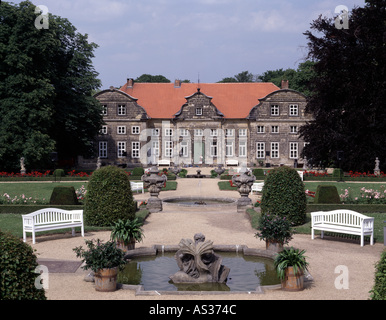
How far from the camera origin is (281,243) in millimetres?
11141

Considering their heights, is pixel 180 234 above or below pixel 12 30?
below

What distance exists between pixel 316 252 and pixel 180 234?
13.7 feet

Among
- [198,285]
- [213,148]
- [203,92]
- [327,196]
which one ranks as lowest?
[198,285]

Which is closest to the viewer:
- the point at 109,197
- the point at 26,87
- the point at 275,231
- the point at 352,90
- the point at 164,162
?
the point at 275,231

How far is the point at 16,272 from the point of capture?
5348 mm

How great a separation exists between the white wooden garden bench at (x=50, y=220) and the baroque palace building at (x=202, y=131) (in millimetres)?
33743

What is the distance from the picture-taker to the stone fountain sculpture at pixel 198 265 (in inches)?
360

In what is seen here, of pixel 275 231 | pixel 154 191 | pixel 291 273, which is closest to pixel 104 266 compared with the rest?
pixel 291 273

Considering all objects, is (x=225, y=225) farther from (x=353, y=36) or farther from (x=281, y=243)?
(x=353, y=36)

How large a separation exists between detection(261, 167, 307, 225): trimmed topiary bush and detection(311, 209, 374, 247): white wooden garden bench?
3.80ft

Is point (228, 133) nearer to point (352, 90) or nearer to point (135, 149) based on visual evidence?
point (135, 149)

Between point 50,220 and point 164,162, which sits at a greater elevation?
point 164,162

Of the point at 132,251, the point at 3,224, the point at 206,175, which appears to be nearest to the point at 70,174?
the point at 206,175

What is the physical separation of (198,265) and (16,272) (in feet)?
14.6
